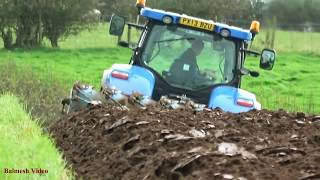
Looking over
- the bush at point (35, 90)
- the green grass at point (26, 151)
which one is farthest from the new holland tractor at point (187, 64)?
the bush at point (35, 90)

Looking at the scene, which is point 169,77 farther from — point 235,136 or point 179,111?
point 235,136

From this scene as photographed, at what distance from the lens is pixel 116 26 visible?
7.92m

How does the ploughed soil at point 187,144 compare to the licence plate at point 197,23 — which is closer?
the ploughed soil at point 187,144

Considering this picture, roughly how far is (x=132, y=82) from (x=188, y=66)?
0.80 m

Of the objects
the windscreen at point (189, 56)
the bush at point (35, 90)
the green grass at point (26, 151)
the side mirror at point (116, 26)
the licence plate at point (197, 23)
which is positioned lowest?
the bush at point (35, 90)

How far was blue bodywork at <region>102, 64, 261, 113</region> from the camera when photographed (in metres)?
7.53

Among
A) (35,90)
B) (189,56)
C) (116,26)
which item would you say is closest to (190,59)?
(189,56)

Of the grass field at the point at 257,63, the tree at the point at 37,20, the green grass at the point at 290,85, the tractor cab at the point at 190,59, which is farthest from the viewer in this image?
the tree at the point at 37,20

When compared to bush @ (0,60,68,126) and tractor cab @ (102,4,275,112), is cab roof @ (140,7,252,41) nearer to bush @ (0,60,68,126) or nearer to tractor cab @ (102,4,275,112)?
tractor cab @ (102,4,275,112)

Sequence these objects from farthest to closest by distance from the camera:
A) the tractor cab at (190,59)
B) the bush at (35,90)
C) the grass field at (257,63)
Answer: the grass field at (257,63) → the bush at (35,90) → the tractor cab at (190,59)

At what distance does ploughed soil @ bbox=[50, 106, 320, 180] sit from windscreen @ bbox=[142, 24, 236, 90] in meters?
1.10

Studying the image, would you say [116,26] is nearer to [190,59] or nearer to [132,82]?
[132,82]

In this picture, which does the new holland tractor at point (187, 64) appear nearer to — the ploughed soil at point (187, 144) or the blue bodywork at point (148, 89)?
the blue bodywork at point (148, 89)

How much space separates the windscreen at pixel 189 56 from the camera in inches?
312
